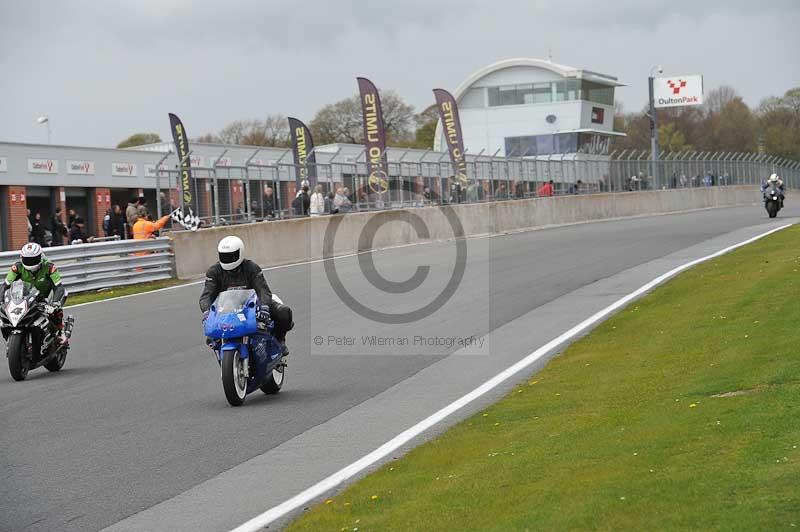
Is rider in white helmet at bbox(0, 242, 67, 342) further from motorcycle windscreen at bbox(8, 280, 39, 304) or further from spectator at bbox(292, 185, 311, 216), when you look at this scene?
spectator at bbox(292, 185, 311, 216)

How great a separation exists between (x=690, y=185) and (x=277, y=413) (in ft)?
171

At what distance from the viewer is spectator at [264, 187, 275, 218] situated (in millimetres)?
29250

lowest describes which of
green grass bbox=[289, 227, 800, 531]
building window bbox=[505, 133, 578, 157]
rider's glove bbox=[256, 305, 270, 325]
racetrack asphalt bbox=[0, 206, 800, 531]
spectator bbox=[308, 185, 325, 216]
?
racetrack asphalt bbox=[0, 206, 800, 531]

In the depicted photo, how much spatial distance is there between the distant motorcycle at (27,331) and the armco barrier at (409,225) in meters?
11.6

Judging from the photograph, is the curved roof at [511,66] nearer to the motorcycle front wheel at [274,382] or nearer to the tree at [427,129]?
the tree at [427,129]

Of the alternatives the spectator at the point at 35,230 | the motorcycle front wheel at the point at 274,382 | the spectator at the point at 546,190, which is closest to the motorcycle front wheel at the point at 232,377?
the motorcycle front wheel at the point at 274,382

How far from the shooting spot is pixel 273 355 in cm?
1096

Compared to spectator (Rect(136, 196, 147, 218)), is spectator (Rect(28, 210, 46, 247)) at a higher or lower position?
lower

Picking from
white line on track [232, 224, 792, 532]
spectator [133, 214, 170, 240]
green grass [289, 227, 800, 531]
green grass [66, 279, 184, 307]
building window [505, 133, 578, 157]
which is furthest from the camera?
building window [505, 133, 578, 157]

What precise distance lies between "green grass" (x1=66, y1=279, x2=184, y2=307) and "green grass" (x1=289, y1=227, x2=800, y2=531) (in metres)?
Answer: 12.1

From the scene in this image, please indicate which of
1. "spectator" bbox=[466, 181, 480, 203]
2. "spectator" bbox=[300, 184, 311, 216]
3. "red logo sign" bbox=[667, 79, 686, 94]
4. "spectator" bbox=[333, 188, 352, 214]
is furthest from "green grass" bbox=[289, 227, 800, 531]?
"red logo sign" bbox=[667, 79, 686, 94]

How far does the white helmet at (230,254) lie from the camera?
10.8 m

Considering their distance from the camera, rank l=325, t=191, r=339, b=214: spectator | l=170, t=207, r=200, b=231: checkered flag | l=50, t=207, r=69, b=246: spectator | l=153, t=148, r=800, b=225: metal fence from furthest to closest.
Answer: l=325, t=191, r=339, b=214: spectator, l=50, t=207, r=69, b=246: spectator, l=153, t=148, r=800, b=225: metal fence, l=170, t=207, r=200, b=231: checkered flag

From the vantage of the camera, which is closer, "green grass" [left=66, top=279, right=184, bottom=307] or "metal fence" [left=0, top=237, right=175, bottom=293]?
"green grass" [left=66, top=279, right=184, bottom=307]
